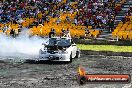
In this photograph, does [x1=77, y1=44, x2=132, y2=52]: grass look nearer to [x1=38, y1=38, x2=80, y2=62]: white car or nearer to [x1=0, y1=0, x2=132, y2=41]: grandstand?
[x1=0, y1=0, x2=132, y2=41]: grandstand

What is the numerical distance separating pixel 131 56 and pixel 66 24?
39.9ft

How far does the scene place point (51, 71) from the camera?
63.8ft

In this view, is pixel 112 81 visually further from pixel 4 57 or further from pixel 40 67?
pixel 4 57

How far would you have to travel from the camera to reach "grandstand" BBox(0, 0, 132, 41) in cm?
3628

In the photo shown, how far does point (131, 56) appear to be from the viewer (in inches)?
1092

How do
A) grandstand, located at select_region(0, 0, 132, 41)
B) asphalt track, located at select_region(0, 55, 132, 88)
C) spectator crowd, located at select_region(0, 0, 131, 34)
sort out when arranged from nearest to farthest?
asphalt track, located at select_region(0, 55, 132, 88), grandstand, located at select_region(0, 0, 132, 41), spectator crowd, located at select_region(0, 0, 131, 34)

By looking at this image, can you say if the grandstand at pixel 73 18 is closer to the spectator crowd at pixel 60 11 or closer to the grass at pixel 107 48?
the spectator crowd at pixel 60 11

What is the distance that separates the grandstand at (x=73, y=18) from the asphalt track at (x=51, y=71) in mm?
9333

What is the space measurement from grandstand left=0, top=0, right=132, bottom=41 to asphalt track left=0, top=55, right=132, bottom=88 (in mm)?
9333

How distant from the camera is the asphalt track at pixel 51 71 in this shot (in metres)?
15.2

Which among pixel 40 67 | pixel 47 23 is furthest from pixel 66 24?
pixel 40 67

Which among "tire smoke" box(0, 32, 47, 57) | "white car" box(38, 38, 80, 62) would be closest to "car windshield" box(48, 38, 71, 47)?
"white car" box(38, 38, 80, 62)

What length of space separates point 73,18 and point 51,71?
67.5 ft

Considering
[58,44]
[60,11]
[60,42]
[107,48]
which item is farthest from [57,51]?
[60,11]
